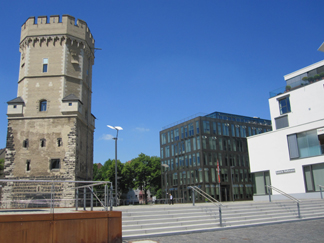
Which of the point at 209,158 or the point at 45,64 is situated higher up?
the point at 45,64

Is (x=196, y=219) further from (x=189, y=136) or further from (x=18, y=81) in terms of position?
(x=189, y=136)

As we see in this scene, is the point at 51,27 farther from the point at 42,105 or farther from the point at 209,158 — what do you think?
the point at 209,158

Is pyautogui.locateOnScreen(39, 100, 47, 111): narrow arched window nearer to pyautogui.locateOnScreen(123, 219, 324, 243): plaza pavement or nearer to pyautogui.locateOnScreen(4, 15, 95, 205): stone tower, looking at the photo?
pyautogui.locateOnScreen(4, 15, 95, 205): stone tower

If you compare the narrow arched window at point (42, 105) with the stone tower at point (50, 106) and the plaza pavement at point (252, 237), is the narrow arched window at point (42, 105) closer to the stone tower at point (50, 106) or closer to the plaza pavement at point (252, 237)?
the stone tower at point (50, 106)

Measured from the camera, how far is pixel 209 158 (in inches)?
2119

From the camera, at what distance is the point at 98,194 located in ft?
43.9

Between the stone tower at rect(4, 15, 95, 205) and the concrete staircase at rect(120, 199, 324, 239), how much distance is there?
1793cm

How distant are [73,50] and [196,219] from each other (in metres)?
26.5

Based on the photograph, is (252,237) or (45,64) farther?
(45,64)

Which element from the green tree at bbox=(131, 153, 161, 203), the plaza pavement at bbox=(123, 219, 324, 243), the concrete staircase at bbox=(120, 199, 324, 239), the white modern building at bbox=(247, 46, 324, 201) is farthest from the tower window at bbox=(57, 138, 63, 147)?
the green tree at bbox=(131, 153, 161, 203)

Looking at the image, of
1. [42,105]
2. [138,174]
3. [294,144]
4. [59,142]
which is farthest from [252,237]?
[138,174]

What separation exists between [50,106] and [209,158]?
104 ft

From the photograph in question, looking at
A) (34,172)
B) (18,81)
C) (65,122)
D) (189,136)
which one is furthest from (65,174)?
(189,136)

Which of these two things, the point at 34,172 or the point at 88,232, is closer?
the point at 88,232
